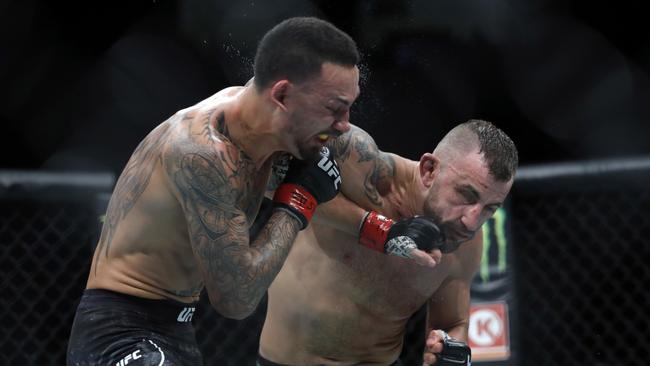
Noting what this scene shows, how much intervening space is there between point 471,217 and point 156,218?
30.8 inches

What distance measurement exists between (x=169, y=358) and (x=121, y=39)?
8.50ft

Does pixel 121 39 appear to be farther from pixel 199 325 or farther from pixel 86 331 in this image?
pixel 86 331

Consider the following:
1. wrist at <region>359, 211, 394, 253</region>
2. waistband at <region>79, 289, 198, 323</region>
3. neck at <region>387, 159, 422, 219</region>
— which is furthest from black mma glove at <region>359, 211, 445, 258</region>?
waistband at <region>79, 289, 198, 323</region>

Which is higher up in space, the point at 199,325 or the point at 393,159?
the point at 393,159

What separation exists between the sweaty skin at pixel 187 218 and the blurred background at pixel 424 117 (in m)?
0.87

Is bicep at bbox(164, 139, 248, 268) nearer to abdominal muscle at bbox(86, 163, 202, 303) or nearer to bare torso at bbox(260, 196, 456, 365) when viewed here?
abdominal muscle at bbox(86, 163, 202, 303)

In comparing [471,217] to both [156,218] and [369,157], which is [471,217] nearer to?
[369,157]

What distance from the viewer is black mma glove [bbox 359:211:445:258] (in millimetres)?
2037

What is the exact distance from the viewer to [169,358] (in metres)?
1.76

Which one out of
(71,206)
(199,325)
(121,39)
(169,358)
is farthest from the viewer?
(121,39)

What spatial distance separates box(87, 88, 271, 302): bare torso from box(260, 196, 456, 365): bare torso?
524mm

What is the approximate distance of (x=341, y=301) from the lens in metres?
2.32

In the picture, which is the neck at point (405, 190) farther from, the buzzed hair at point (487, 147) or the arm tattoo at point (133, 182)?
the arm tattoo at point (133, 182)

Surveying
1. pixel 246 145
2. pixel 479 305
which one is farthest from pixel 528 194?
pixel 246 145
